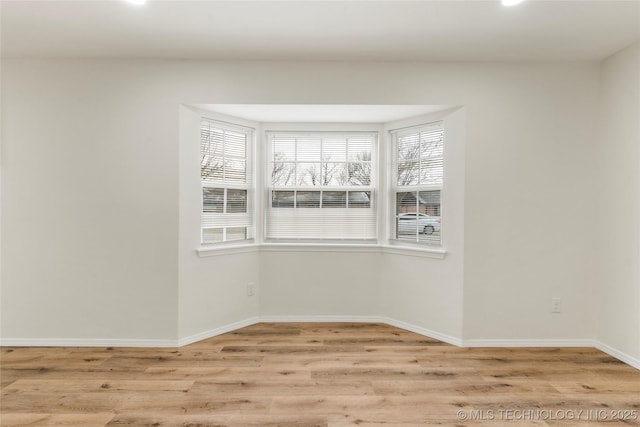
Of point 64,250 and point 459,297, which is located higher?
point 64,250

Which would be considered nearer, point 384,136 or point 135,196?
point 135,196

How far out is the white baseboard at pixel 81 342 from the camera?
10.3 feet

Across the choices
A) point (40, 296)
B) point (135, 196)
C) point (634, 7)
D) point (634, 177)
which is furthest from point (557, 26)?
point (40, 296)

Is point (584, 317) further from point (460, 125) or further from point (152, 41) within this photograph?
point (152, 41)

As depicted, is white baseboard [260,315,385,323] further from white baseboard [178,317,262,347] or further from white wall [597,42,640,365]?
white wall [597,42,640,365]

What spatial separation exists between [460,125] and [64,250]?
12.3ft

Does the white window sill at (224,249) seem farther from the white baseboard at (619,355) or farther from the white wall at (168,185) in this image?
the white baseboard at (619,355)

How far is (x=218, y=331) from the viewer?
135 inches

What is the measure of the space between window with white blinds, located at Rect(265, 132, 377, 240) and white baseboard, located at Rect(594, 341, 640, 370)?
2.26 meters

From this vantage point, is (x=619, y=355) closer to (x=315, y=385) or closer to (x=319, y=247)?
(x=315, y=385)

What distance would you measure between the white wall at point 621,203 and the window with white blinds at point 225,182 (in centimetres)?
337

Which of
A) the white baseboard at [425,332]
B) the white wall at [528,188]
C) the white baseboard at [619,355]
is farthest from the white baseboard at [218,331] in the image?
the white baseboard at [619,355]

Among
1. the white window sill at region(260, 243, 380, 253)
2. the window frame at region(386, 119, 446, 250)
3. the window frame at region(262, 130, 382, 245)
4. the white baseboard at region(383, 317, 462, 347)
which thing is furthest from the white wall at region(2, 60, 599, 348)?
the white window sill at region(260, 243, 380, 253)

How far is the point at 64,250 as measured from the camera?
124 inches
